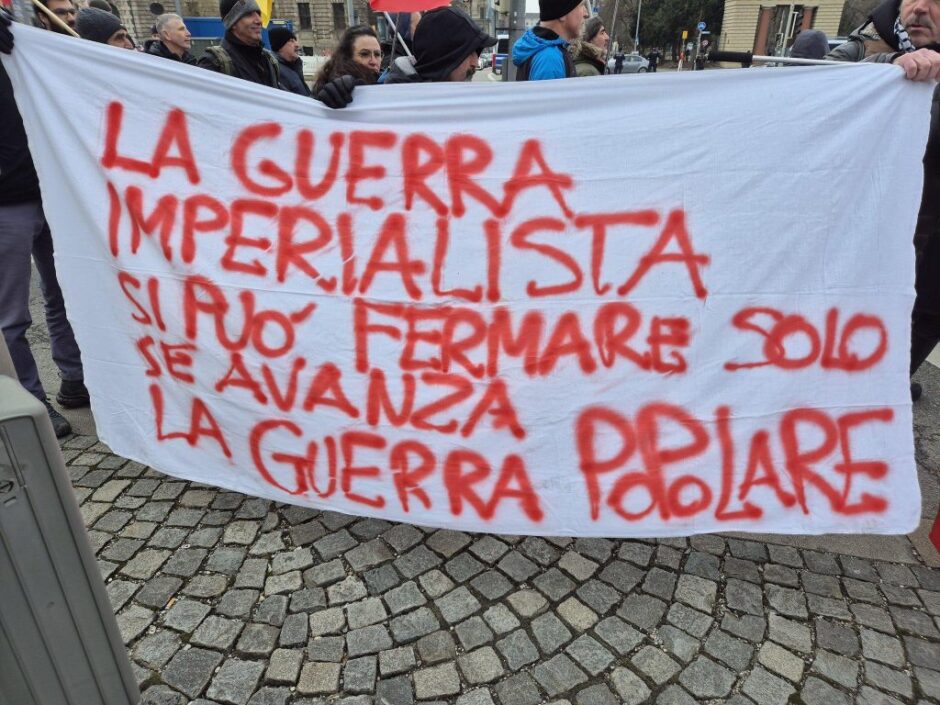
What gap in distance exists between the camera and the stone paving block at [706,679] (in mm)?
1943

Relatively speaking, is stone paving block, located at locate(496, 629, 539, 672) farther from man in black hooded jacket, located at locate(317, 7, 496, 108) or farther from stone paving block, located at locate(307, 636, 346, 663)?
man in black hooded jacket, located at locate(317, 7, 496, 108)

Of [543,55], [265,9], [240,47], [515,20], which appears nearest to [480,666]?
[543,55]

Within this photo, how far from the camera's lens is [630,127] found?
6.99 ft

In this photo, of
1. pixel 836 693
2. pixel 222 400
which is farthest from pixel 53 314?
pixel 836 693

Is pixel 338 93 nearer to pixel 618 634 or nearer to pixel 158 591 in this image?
pixel 158 591

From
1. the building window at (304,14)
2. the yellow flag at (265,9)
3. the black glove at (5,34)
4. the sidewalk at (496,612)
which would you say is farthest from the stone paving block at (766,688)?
the building window at (304,14)

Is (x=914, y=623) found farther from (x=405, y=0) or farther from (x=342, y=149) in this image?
(x=405, y=0)

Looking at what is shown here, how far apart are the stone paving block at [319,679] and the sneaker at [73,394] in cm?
235

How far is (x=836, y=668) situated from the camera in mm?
2014

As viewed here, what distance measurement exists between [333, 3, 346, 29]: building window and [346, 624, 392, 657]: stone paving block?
5738 centimetres

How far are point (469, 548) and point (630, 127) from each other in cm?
165

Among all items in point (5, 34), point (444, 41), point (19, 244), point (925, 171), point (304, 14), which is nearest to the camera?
point (5, 34)

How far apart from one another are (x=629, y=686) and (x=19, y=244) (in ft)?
10.4

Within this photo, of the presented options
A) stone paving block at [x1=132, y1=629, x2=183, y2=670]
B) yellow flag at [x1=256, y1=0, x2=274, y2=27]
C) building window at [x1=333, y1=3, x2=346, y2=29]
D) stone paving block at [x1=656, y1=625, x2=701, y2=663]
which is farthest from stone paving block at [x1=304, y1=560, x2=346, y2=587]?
building window at [x1=333, y1=3, x2=346, y2=29]
